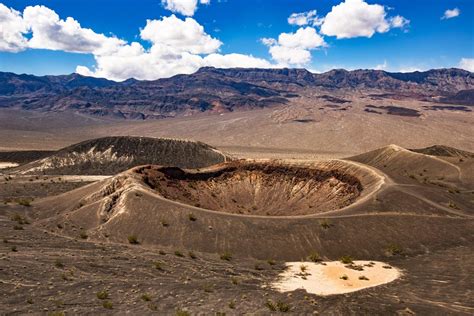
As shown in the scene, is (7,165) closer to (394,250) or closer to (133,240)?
(133,240)

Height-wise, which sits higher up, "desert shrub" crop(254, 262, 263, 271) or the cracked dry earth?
the cracked dry earth

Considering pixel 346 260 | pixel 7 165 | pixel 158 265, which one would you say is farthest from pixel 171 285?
pixel 7 165

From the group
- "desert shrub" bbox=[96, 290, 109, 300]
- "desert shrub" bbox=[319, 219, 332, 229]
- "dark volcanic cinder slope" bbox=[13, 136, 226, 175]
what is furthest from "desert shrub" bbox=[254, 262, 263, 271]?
"dark volcanic cinder slope" bbox=[13, 136, 226, 175]

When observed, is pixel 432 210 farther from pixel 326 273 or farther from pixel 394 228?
pixel 326 273

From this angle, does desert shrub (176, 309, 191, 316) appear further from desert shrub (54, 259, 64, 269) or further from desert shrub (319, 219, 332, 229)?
desert shrub (319, 219, 332, 229)

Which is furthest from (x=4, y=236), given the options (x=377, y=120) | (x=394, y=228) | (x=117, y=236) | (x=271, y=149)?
(x=377, y=120)

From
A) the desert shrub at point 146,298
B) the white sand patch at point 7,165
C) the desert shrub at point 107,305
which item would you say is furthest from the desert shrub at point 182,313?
the white sand patch at point 7,165

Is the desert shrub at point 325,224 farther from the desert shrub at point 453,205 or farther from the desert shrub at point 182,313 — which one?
the desert shrub at point 182,313
